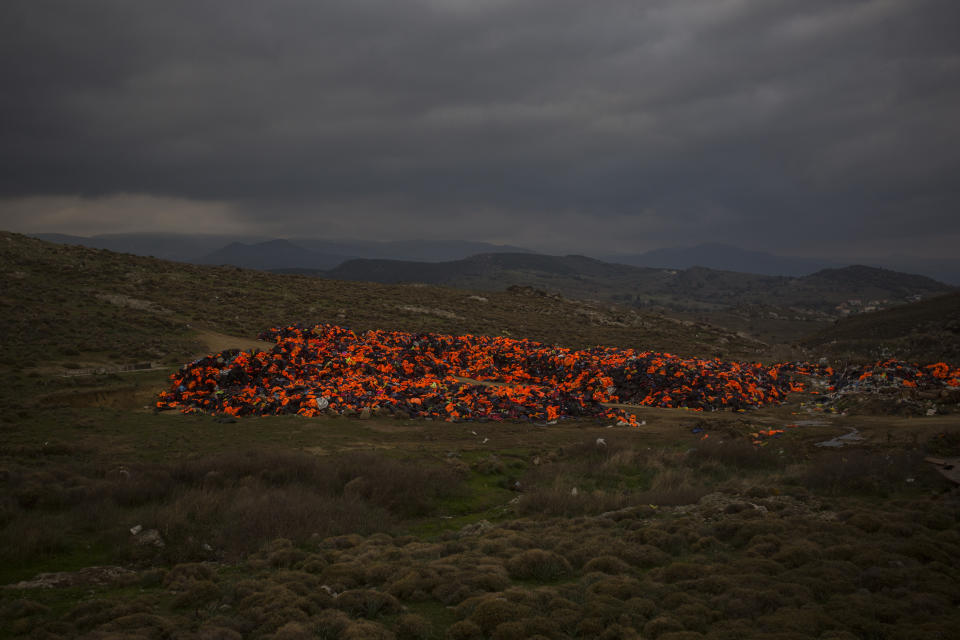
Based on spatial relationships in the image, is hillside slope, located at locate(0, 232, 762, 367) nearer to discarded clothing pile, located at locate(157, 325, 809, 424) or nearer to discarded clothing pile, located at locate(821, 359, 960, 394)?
discarded clothing pile, located at locate(157, 325, 809, 424)

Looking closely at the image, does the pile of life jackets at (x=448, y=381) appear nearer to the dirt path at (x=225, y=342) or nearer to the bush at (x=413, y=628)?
the dirt path at (x=225, y=342)

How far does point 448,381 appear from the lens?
806 inches

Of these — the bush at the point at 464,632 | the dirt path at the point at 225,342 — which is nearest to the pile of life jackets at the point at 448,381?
the dirt path at the point at 225,342

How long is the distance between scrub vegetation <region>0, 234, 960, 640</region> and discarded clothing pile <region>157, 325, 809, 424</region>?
43.9 inches

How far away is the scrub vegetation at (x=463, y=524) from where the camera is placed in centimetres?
522

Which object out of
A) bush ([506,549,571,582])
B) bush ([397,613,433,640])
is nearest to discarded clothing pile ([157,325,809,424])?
bush ([506,549,571,582])

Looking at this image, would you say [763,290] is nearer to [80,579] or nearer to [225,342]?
[225,342]

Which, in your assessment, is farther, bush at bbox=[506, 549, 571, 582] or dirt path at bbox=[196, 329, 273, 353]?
dirt path at bbox=[196, 329, 273, 353]

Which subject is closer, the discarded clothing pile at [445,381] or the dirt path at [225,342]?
the discarded clothing pile at [445,381]

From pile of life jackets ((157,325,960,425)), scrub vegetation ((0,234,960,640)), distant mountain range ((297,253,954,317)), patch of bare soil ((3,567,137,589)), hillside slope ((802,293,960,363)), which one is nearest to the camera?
scrub vegetation ((0,234,960,640))

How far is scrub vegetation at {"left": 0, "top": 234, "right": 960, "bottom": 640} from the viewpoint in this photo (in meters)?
5.22

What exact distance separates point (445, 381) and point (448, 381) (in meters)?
0.13

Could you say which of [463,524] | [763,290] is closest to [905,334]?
[463,524]

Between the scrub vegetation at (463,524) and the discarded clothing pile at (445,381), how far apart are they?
111 centimetres
